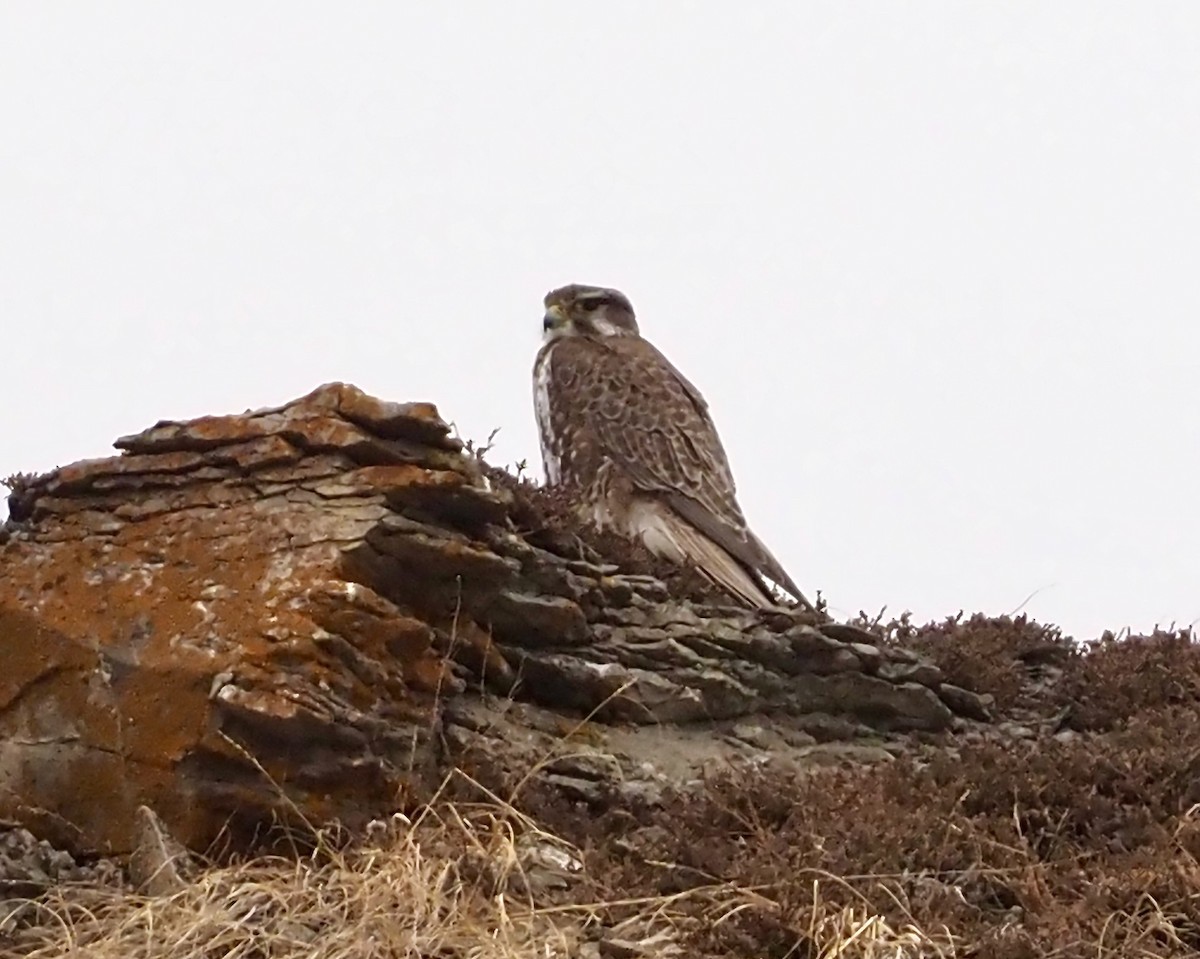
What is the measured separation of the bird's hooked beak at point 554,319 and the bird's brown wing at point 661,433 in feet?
0.44

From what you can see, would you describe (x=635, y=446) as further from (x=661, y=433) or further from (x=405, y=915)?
(x=405, y=915)

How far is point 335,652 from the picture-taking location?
15.6 ft

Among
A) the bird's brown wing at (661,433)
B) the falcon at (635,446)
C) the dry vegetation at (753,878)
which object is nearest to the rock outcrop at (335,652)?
the dry vegetation at (753,878)

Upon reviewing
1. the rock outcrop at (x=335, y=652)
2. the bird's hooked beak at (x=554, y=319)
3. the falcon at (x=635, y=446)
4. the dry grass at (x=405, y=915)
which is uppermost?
the bird's hooked beak at (x=554, y=319)

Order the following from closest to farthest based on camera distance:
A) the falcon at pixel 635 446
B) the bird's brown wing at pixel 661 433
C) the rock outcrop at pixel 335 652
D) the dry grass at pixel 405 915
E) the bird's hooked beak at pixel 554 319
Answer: the dry grass at pixel 405 915
the rock outcrop at pixel 335 652
the falcon at pixel 635 446
the bird's brown wing at pixel 661 433
the bird's hooked beak at pixel 554 319

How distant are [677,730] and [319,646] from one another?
4.66 feet

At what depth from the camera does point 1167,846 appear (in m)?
4.57

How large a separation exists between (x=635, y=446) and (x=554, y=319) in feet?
3.47

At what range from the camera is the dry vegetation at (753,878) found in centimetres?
Result: 405

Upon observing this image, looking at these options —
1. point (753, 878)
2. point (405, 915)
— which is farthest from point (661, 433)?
point (405, 915)

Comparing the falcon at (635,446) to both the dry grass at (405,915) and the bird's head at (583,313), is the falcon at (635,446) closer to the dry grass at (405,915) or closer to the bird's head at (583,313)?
the bird's head at (583,313)

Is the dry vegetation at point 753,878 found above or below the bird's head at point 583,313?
below

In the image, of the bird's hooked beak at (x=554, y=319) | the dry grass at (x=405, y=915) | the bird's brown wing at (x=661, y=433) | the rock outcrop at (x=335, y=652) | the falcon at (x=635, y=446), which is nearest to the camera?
the dry grass at (x=405, y=915)

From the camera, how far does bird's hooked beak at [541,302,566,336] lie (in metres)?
8.48
